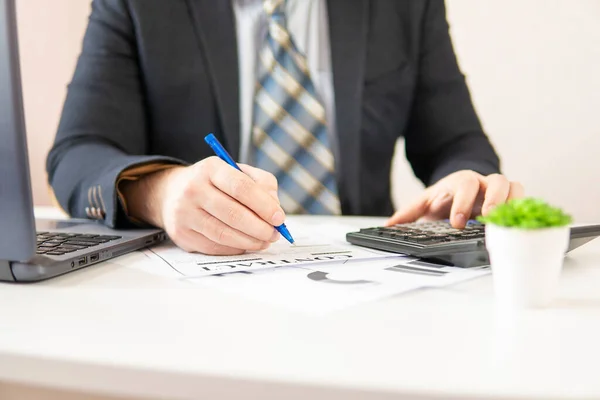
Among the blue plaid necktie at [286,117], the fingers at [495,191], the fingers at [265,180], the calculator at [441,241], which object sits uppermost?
the blue plaid necktie at [286,117]

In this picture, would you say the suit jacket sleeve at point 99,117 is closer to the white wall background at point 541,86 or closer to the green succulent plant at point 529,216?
the green succulent plant at point 529,216

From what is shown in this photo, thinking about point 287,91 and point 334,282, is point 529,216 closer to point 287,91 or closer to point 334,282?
point 334,282

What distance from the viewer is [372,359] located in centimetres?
32

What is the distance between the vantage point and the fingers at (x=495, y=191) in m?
0.71

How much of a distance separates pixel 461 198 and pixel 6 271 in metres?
0.53

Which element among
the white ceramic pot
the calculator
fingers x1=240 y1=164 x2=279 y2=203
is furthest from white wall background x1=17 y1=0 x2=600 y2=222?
the white ceramic pot

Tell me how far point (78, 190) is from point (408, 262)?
521 millimetres

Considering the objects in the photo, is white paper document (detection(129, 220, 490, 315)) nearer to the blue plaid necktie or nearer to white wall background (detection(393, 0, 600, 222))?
the blue plaid necktie

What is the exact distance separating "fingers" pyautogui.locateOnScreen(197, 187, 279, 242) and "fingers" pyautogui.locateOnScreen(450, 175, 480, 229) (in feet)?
0.78

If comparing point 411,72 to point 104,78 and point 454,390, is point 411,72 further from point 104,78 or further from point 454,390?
point 454,390

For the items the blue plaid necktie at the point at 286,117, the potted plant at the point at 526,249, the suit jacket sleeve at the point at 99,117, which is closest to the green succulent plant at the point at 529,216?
the potted plant at the point at 526,249

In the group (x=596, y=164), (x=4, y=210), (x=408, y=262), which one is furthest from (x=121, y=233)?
(x=596, y=164)

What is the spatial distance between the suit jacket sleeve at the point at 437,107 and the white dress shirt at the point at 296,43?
0.23 m

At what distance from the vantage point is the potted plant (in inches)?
15.5
